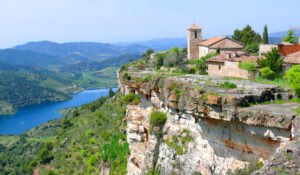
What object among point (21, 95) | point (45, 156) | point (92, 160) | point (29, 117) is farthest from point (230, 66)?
point (21, 95)

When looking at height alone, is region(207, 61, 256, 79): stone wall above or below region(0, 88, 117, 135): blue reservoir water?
above

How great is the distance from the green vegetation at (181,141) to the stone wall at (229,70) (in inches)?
511

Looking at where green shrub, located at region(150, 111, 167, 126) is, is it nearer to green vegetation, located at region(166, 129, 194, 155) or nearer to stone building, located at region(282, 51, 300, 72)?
green vegetation, located at region(166, 129, 194, 155)

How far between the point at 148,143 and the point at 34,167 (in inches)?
1921

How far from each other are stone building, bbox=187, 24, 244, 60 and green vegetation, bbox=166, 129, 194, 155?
90.1 feet

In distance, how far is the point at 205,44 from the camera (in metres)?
45.2

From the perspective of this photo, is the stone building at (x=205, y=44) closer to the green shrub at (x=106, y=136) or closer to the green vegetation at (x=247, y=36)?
the green vegetation at (x=247, y=36)

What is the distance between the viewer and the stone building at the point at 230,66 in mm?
27720

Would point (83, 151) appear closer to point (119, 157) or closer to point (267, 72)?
point (119, 157)

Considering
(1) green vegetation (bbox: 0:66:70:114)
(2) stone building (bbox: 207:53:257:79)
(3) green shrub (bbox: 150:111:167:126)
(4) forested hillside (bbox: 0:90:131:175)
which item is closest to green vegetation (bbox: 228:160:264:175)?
(3) green shrub (bbox: 150:111:167:126)

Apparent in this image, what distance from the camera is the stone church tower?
48675mm

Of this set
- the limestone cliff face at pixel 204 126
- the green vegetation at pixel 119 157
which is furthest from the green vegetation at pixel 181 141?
the green vegetation at pixel 119 157

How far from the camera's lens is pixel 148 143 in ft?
68.5

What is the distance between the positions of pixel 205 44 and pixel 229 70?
641 inches
